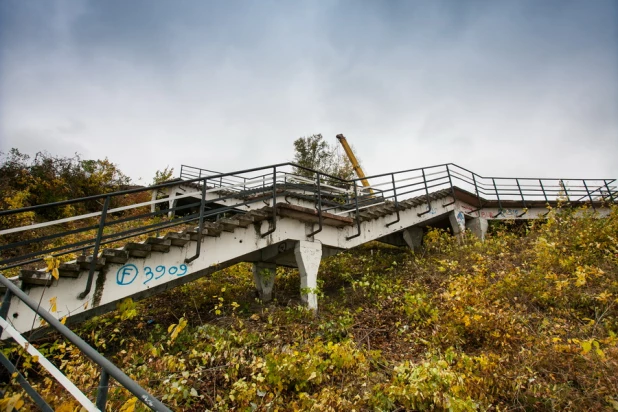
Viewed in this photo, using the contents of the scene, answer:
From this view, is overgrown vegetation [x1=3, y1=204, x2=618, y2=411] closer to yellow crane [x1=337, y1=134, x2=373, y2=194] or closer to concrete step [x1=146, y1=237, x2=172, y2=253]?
concrete step [x1=146, y1=237, x2=172, y2=253]

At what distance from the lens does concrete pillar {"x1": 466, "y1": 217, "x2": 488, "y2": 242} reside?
528 inches

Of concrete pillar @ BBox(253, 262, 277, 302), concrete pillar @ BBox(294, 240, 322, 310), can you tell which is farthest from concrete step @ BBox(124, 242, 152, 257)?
concrete pillar @ BBox(253, 262, 277, 302)

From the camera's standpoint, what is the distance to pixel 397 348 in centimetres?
555

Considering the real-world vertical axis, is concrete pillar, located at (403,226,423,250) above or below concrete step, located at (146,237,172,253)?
above

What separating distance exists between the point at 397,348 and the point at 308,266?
277 cm

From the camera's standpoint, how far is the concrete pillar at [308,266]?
742cm

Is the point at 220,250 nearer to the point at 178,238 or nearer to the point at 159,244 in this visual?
the point at 178,238

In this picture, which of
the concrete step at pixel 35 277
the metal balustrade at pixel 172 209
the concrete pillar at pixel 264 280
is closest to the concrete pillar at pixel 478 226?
the metal balustrade at pixel 172 209

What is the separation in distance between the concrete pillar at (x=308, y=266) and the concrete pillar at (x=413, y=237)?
5.79 metres

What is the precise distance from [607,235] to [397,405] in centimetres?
687

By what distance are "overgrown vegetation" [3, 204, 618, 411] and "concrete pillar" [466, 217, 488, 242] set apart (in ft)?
15.0

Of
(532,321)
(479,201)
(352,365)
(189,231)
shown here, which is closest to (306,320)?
(352,365)

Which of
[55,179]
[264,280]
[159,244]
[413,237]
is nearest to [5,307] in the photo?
[159,244]

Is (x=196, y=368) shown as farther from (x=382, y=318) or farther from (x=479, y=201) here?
(x=479, y=201)
